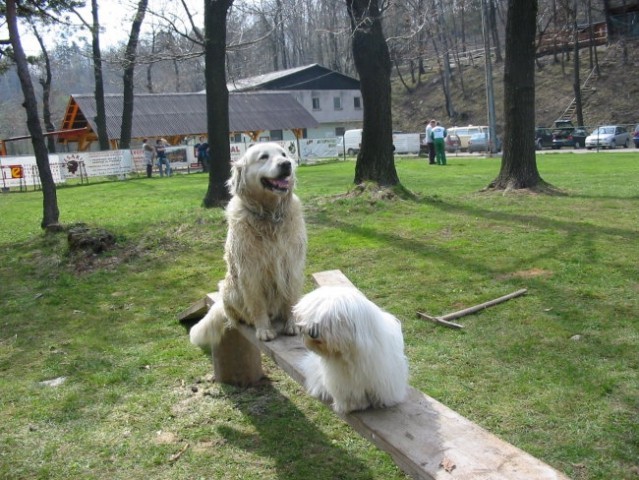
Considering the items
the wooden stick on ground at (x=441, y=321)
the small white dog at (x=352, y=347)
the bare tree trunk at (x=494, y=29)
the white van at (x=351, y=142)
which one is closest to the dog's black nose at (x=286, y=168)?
the small white dog at (x=352, y=347)

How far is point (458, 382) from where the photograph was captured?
489cm

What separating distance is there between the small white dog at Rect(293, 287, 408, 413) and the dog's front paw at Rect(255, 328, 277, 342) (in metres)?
1.05

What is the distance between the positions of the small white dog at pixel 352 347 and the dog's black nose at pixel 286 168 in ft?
4.41

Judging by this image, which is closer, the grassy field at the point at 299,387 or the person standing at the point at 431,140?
the grassy field at the point at 299,387

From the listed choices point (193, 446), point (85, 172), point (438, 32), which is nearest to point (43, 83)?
point (85, 172)

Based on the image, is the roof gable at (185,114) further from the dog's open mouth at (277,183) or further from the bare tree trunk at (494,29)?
the dog's open mouth at (277,183)

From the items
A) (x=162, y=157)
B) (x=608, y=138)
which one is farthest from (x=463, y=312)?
(x=608, y=138)

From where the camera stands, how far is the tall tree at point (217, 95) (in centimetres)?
1290

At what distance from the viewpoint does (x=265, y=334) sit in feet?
15.0

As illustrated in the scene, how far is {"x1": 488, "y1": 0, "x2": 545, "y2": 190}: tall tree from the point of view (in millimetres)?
12320

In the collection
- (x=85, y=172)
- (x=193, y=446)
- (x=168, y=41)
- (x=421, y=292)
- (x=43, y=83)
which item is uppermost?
(x=43, y=83)

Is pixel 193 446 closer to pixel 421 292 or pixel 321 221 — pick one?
pixel 421 292

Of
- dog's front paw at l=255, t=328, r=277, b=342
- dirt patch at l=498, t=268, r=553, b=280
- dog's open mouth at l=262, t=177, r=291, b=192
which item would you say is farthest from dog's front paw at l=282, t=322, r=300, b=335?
dirt patch at l=498, t=268, r=553, b=280

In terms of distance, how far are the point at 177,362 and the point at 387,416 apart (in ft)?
10.3
